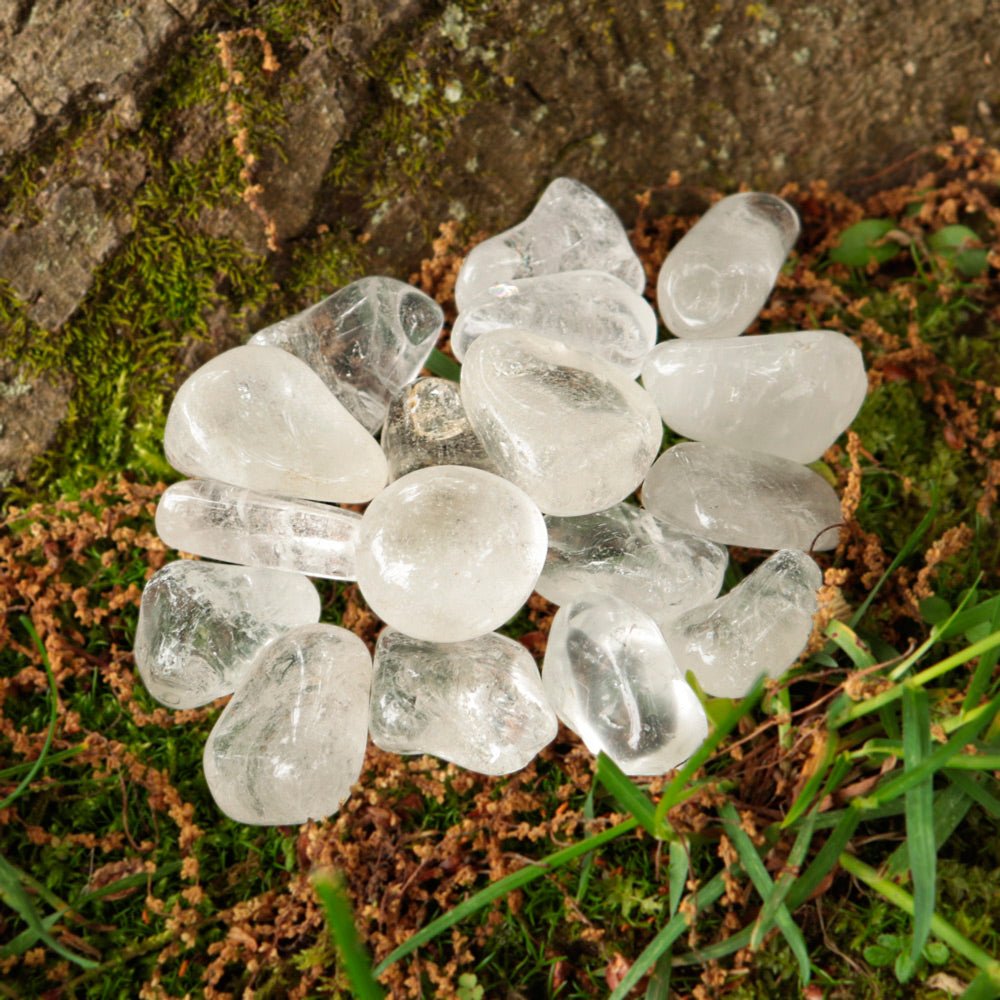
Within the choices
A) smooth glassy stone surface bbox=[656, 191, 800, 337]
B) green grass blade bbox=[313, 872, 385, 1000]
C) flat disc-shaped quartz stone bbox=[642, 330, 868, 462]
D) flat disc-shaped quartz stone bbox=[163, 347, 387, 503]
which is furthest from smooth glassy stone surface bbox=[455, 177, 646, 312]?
green grass blade bbox=[313, 872, 385, 1000]

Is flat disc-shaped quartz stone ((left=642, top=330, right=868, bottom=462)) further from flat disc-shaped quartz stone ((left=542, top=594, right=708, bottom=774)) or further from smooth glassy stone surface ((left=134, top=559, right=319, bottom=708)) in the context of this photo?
smooth glassy stone surface ((left=134, top=559, right=319, bottom=708))

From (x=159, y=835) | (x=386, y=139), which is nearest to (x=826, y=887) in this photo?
(x=159, y=835)

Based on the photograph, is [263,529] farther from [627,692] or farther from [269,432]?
[627,692]

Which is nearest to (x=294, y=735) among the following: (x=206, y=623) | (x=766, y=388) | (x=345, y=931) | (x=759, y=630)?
(x=206, y=623)

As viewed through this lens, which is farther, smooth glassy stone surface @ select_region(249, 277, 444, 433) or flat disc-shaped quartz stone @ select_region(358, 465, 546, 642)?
smooth glassy stone surface @ select_region(249, 277, 444, 433)

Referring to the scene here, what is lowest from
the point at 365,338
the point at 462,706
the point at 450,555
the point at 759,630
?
the point at 759,630

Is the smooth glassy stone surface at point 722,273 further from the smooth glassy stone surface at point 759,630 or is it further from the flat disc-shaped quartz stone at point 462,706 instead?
the flat disc-shaped quartz stone at point 462,706
